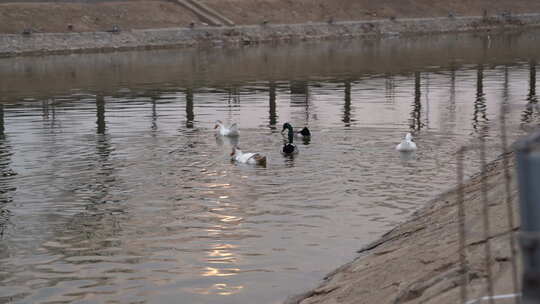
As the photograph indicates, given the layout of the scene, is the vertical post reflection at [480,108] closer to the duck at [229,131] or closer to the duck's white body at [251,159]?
the duck's white body at [251,159]

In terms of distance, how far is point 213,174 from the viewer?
18.1m

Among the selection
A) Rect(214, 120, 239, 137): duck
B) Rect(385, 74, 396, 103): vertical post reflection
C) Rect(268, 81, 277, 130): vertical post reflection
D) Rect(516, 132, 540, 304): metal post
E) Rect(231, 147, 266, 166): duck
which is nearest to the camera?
Rect(516, 132, 540, 304): metal post

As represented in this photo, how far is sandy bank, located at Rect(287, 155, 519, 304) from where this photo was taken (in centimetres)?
793

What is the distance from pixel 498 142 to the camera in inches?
816

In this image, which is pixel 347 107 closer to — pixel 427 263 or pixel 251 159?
pixel 251 159

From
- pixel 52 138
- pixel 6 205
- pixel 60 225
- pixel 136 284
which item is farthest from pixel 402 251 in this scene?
pixel 52 138

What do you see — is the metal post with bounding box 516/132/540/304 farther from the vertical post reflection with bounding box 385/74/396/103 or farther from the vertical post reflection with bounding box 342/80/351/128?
the vertical post reflection with bounding box 385/74/396/103

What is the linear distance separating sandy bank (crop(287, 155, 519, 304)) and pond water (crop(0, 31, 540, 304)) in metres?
0.62

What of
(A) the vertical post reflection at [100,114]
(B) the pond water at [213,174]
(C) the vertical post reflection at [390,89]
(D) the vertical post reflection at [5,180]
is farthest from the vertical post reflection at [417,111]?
(D) the vertical post reflection at [5,180]

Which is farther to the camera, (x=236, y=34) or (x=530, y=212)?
(x=236, y=34)

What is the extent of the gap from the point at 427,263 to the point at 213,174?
9.16 m

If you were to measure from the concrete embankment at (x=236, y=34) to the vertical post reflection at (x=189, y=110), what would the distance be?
22.3m

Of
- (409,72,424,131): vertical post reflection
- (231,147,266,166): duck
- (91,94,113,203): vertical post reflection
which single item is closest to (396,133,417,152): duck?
(231,147,266,166): duck

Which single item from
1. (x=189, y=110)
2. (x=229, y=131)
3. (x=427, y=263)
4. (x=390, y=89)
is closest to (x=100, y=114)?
(x=189, y=110)
